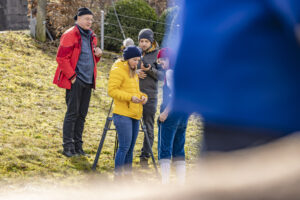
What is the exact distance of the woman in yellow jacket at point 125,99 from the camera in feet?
16.9

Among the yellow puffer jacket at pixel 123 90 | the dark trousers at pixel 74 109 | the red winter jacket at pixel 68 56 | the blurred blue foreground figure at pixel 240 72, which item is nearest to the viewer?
the blurred blue foreground figure at pixel 240 72

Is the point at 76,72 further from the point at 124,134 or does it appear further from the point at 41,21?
the point at 41,21

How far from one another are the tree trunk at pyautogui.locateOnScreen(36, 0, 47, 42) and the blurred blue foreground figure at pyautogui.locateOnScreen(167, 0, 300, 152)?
579 inches

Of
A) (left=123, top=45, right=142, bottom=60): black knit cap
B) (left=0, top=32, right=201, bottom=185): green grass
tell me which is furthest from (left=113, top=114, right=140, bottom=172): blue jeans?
(left=123, top=45, right=142, bottom=60): black knit cap

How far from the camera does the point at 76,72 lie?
20.7 ft

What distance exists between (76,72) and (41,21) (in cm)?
939

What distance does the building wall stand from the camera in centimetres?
1978

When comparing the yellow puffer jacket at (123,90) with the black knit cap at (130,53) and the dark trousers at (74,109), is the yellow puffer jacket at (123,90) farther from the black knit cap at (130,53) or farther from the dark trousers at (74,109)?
the dark trousers at (74,109)

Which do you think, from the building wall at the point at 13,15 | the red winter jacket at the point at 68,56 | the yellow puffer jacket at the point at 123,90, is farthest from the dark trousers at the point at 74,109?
the building wall at the point at 13,15

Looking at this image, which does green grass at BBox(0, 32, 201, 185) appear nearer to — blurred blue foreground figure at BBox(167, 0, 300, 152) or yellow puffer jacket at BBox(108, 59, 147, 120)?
yellow puffer jacket at BBox(108, 59, 147, 120)

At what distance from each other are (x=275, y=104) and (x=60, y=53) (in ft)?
→ 18.1

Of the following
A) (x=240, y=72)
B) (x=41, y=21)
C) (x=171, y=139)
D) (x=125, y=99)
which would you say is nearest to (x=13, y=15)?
(x=41, y=21)

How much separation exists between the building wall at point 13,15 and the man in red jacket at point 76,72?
14518mm

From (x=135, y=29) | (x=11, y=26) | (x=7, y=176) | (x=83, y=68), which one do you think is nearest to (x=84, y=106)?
(x=83, y=68)
